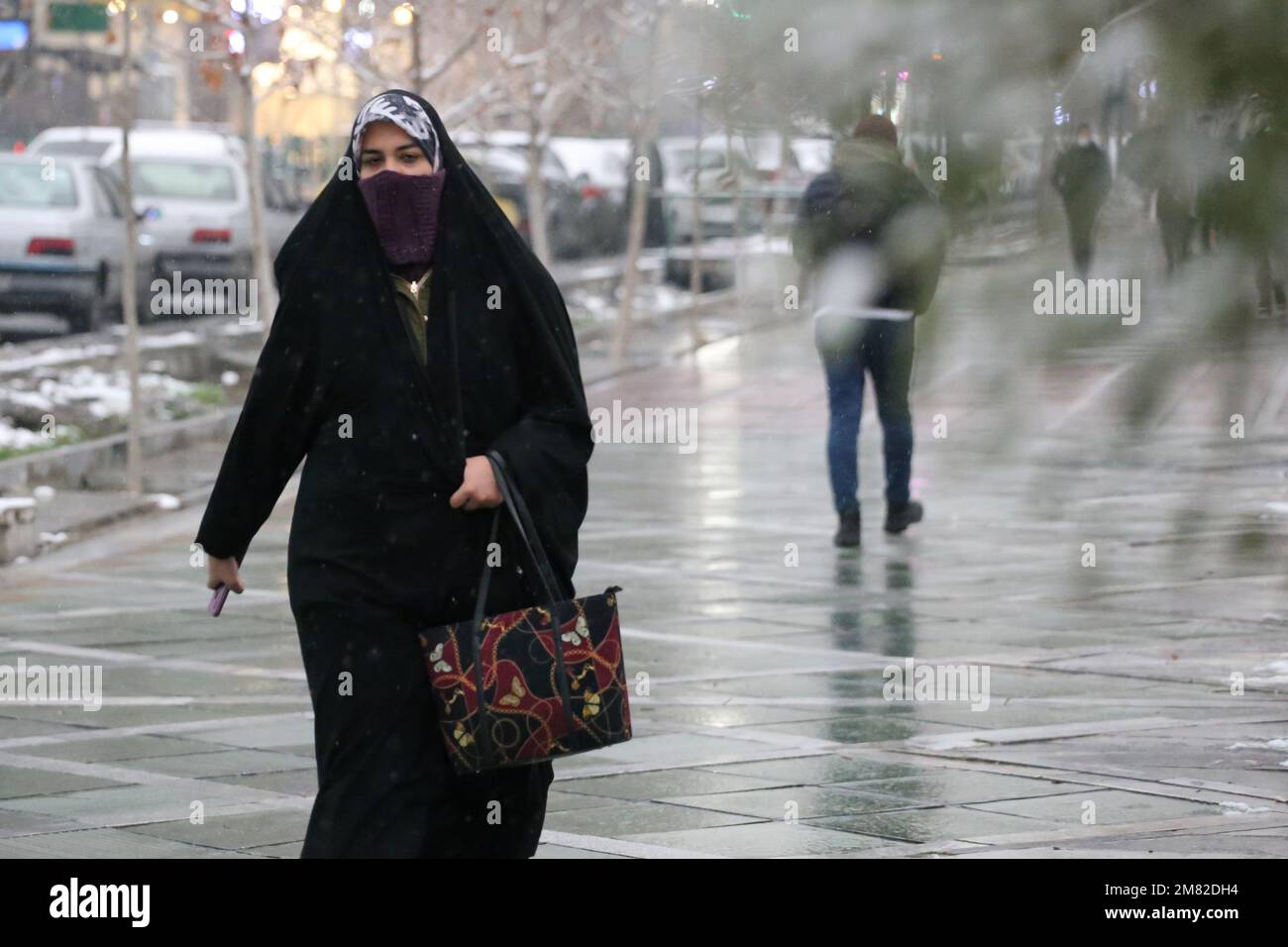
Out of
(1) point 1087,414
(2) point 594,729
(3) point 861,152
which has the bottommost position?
(2) point 594,729

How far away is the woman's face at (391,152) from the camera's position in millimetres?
3885

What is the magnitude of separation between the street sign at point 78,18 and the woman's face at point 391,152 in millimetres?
12951

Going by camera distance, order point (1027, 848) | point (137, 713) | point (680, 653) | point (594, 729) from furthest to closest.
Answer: point (680, 653), point (137, 713), point (1027, 848), point (594, 729)

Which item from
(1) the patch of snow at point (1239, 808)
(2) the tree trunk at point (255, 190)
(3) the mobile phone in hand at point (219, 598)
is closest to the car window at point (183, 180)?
(2) the tree trunk at point (255, 190)

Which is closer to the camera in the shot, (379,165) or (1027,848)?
(379,165)

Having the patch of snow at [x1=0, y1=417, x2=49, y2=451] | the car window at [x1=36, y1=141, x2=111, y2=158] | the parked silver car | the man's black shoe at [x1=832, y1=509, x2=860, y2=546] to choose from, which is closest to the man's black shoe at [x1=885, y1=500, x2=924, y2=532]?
the man's black shoe at [x1=832, y1=509, x2=860, y2=546]

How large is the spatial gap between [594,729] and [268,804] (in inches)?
76.7

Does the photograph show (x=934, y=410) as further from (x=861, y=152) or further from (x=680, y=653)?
(x=680, y=653)

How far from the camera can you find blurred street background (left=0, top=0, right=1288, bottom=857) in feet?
4.41

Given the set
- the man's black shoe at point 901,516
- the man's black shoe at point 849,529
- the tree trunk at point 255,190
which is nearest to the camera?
the man's black shoe at point 849,529

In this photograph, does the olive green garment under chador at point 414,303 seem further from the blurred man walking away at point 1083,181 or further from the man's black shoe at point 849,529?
the man's black shoe at point 849,529

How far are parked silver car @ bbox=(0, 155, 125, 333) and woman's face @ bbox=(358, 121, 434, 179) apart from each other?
628 inches

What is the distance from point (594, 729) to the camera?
383 centimetres

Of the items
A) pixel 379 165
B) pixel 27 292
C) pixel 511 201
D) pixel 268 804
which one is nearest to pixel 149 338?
pixel 27 292
